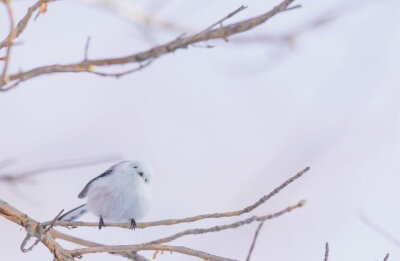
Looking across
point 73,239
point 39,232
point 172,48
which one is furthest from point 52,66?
point 73,239

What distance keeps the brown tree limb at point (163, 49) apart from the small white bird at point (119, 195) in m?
1.31

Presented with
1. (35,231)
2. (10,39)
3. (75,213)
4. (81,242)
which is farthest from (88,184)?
(10,39)

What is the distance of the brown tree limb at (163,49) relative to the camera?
120 centimetres

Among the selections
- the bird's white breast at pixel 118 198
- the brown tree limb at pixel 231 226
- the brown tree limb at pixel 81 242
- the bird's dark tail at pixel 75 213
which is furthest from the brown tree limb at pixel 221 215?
the bird's dark tail at pixel 75 213

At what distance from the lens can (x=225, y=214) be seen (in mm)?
1577

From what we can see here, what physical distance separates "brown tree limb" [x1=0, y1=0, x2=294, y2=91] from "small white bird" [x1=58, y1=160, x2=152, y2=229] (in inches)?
51.5

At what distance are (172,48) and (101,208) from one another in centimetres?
145

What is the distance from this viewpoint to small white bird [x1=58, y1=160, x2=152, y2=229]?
2.55 meters

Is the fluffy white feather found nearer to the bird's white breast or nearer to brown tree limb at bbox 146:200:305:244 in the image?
the bird's white breast

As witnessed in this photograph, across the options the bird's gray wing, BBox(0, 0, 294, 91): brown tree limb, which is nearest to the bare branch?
BBox(0, 0, 294, 91): brown tree limb

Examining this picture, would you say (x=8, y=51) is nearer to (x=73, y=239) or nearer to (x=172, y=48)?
(x=172, y=48)

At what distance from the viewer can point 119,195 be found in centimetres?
260

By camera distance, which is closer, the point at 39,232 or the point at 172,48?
the point at 172,48

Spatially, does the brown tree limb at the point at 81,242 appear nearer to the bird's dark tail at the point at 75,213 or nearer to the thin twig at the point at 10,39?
the bird's dark tail at the point at 75,213
